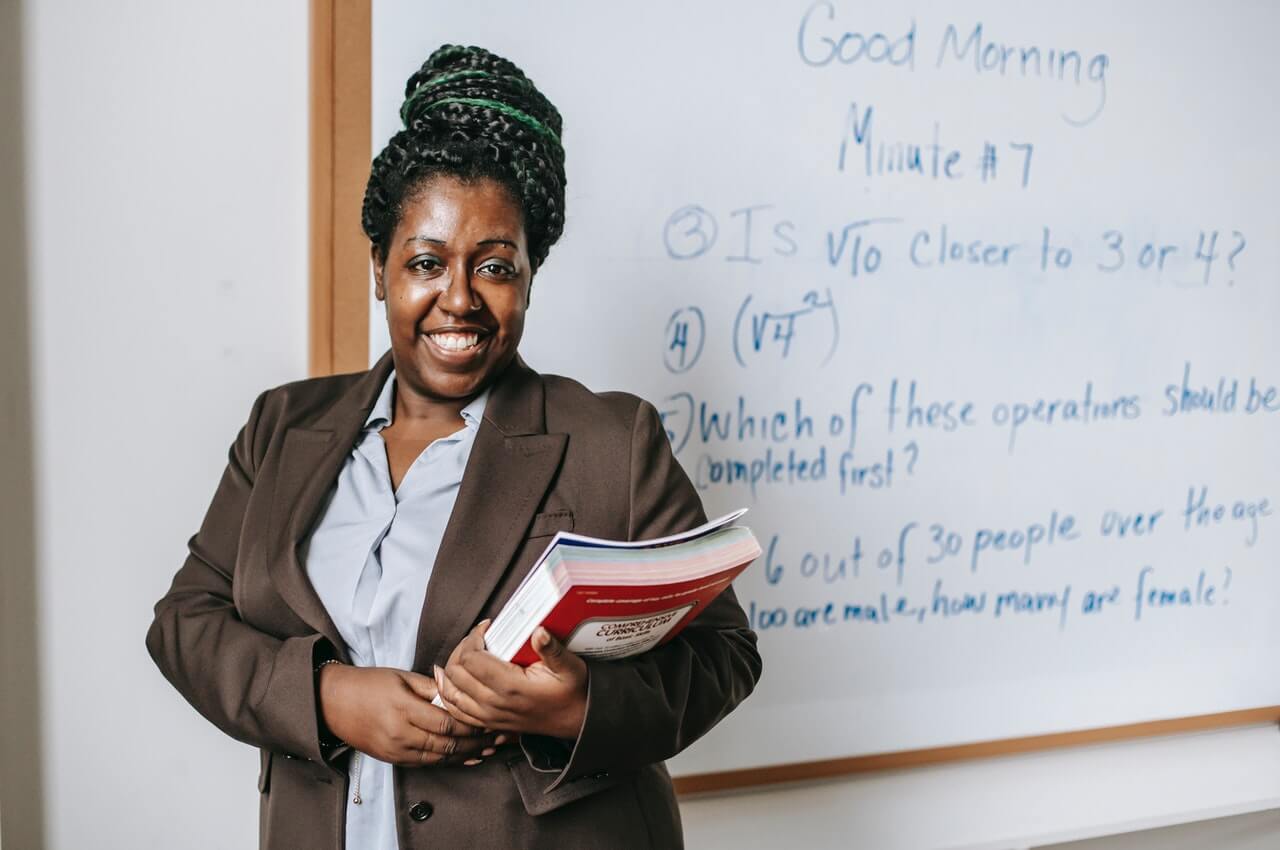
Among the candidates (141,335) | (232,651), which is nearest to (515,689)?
(232,651)

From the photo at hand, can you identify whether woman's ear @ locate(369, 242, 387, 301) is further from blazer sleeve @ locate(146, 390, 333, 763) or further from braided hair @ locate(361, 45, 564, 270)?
blazer sleeve @ locate(146, 390, 333, 763)

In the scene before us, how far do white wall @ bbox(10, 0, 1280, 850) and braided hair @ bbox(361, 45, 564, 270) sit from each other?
1.42 feet

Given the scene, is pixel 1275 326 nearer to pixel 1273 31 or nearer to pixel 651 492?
pixel 1273 31

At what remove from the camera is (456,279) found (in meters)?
0.96

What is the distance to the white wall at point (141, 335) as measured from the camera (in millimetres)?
1300

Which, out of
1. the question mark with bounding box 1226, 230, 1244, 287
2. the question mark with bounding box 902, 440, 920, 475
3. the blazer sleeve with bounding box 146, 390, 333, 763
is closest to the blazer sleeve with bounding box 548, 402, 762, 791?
the blazer sleeve with bounding box 146, 390, 333, 763

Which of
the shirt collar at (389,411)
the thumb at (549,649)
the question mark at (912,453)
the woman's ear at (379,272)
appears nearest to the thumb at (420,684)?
the thumb at (549,649)

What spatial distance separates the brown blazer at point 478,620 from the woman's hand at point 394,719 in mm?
22

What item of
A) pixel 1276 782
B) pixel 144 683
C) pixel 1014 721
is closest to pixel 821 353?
pixel 1014 721

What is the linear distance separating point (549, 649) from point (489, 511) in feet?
0.60

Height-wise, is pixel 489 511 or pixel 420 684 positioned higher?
Answer: pixel 489 511

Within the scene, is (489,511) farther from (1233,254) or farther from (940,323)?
(1233,254)

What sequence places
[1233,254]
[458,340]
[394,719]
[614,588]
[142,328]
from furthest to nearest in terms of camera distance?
[1233,254] → [142,328] → [458,340] → [394,719] → [614,588]

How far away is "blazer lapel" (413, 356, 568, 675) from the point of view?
93 cm
